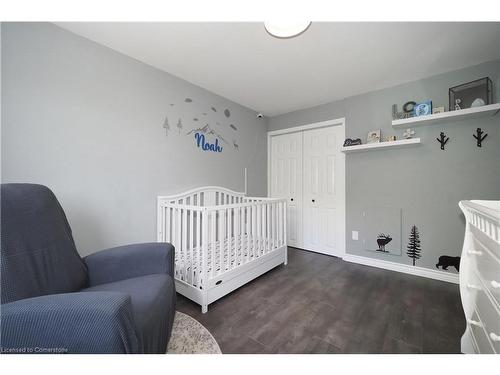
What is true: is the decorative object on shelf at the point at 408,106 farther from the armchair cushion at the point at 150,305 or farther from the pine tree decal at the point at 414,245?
the armchair cushion at the point at 150,305

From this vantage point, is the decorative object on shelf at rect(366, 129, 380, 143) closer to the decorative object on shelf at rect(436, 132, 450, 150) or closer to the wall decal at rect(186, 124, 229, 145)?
the decorative object on shelf at rect(436, 132, 450, 150)

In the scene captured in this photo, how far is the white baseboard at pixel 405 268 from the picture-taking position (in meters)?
2.15

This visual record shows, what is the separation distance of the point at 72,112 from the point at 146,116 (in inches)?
22.8

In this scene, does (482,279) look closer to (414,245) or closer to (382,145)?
(414,245)

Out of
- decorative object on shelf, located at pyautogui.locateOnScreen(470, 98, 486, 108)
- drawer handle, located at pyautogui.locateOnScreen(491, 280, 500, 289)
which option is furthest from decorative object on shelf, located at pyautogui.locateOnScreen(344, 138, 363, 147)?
drawer handle, located at pyautogui.locateOnScreen(491, 280, 500, 289)

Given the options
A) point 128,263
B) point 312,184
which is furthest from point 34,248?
point 312,184

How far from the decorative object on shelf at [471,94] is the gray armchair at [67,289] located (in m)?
3.12

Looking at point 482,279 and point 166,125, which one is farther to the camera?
point 166,125

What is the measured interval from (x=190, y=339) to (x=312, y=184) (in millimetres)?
2554

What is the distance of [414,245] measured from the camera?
7.71 feet

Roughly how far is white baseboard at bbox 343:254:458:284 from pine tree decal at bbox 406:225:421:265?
Answer: 131 millimetres

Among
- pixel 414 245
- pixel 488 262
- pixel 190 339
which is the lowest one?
pixel 190 339

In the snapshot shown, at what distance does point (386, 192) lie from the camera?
8.32ft
